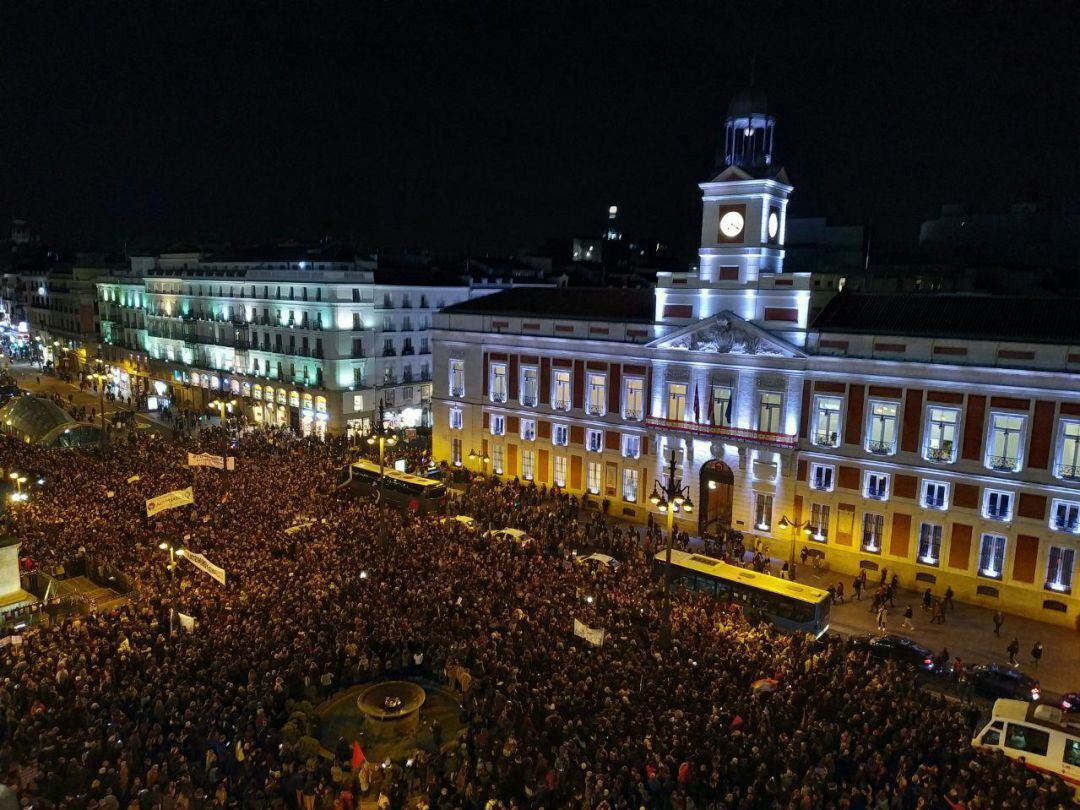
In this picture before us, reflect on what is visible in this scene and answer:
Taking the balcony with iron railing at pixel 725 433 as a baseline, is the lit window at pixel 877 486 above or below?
below

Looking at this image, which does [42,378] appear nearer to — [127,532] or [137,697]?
[127,532]

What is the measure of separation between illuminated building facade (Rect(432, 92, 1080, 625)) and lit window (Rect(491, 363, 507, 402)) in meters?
0.15

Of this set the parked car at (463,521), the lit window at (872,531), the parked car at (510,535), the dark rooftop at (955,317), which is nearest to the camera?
the dark rooftop at (955,317)

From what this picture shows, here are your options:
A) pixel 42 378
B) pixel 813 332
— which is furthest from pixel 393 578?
pixel 42 378

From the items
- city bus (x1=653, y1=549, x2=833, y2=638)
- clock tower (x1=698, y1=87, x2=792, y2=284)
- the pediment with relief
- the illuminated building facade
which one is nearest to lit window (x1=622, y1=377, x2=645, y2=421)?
the illuminated building facade

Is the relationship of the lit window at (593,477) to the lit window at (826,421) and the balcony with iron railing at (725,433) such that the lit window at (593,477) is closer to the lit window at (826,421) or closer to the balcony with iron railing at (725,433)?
the balcony with iron railing at (725,433)

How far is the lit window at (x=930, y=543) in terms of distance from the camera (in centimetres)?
3266

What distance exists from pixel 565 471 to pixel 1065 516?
24.2 m

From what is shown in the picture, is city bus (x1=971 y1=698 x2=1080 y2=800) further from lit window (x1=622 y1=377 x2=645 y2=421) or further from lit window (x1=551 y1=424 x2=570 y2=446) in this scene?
lit window (x1=551 y1=424 x2=570 y2=446)

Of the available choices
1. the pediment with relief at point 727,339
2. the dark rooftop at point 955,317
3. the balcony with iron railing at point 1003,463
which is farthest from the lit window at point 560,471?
the balcony with iron railing at point 1003,463

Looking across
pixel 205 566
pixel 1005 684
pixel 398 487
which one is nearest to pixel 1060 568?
pixel 1005 684

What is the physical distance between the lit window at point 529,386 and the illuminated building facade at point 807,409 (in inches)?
3.6

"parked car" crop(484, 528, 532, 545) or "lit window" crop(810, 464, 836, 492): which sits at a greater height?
"lit window" crop(810, 464, 836, 492)

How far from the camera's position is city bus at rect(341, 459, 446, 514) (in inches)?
1522
